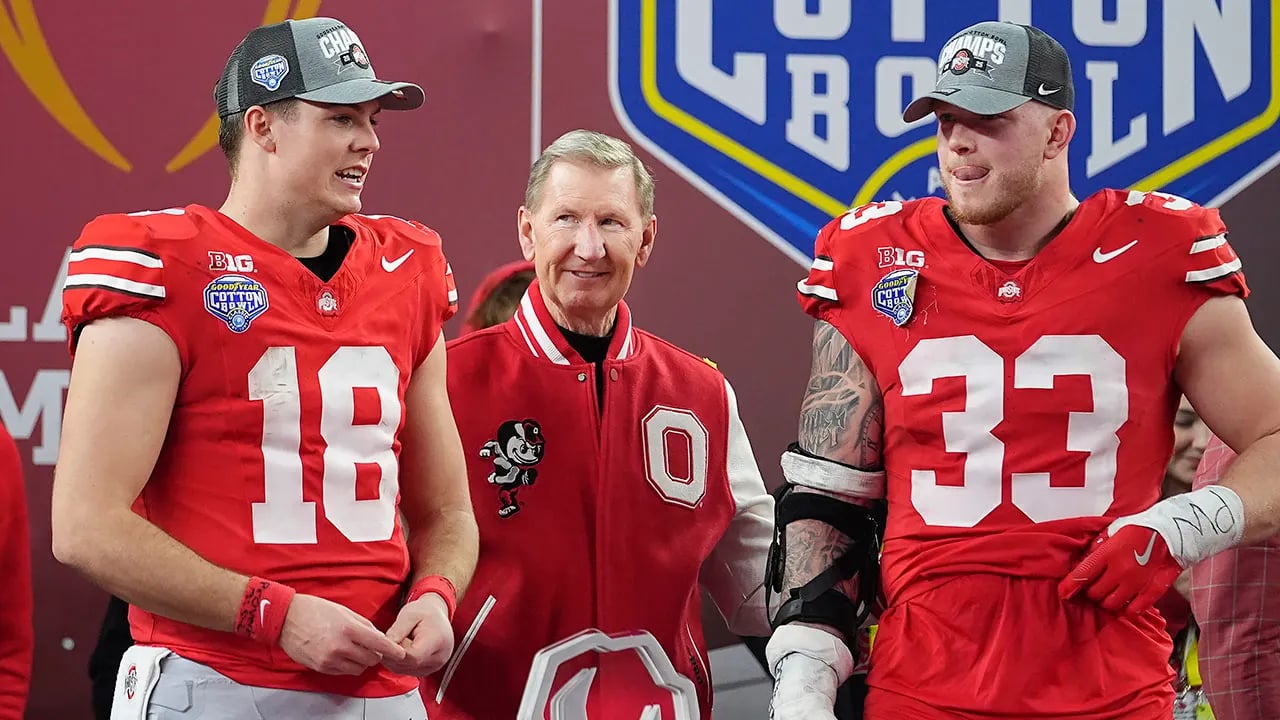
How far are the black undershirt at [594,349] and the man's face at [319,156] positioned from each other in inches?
20.3

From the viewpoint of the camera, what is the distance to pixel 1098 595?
1899 millimetres

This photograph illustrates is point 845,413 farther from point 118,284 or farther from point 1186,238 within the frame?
point 118,284

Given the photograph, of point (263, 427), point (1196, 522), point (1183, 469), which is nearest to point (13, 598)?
point (263, 427)

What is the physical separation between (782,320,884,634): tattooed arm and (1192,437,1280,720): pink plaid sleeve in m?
0.74

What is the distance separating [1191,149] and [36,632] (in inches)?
109

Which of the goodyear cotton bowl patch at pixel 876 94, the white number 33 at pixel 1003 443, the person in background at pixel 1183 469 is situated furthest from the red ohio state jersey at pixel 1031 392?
the goodyear cotton bowl patch at pixel 876 94

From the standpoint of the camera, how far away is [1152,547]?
6.19 ft

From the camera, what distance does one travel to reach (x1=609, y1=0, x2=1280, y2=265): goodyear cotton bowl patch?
3.34 m

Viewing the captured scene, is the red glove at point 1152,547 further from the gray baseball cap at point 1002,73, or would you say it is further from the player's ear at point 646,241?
the player's ear at point 646,241

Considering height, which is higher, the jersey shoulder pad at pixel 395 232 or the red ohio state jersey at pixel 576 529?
the jersey shoulder pad at pixel 395 232

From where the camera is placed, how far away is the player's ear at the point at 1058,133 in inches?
81.7

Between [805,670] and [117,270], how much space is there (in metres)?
1.02

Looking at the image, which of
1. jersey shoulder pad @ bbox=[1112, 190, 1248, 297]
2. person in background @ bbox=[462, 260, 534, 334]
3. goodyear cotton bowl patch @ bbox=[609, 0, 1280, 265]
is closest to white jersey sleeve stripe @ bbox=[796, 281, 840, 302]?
jersey shoulder pad @ bbox=[1112, 190, 1248, 297]

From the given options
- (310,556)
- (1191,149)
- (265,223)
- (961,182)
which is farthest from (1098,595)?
(1191,149)
